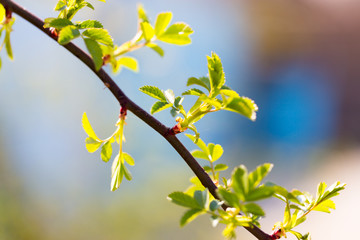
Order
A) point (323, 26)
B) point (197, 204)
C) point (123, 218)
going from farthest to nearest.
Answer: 1. point (323, 26)
2. point (123, 218)
3. point (197, 204)

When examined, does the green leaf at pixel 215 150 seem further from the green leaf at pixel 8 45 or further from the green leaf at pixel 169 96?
the green leaf at pixel 8 45

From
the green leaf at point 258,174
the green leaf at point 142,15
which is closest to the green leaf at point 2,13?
the green leaf at point 142,15

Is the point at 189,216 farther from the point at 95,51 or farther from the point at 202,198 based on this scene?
the point at 95,51

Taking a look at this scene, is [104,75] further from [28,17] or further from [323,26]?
[323,26]

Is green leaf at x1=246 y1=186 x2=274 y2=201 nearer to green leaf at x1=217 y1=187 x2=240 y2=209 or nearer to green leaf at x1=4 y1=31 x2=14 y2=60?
green leaf at x1=217 y1=187 x2=240 y2=209

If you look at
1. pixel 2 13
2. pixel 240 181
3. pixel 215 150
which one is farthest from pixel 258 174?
pixel 2 13

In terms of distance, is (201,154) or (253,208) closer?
(253,208)

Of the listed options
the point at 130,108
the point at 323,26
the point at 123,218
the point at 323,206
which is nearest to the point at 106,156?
the point at 130,108
